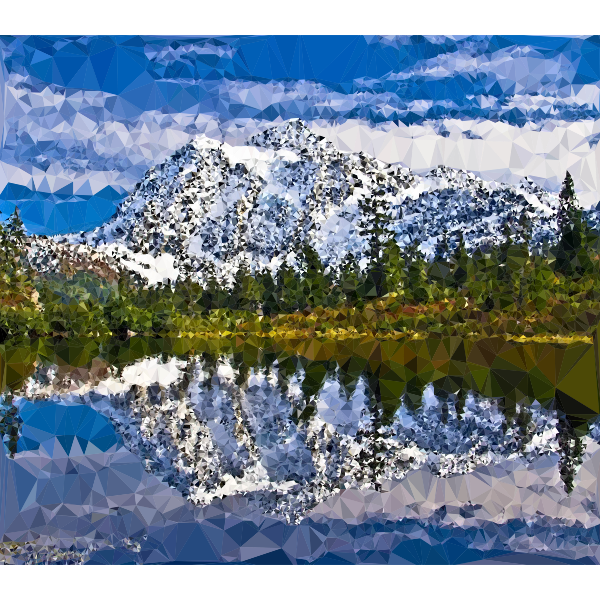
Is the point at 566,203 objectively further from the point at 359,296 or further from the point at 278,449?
the point at 278,449

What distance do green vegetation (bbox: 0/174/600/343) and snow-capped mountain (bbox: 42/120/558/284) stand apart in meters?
0.13

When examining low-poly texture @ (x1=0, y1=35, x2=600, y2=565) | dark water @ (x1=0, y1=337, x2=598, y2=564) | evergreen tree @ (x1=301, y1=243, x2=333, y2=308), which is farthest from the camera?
evergreen tree @ (x1=301, y1=243, x2=333, y2=308)

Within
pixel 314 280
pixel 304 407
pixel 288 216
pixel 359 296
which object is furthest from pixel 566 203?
pixel 288 216

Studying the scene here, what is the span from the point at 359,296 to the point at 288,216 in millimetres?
1014

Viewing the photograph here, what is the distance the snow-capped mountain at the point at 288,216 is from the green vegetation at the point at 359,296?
13 centimetres

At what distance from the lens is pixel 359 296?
6.02m

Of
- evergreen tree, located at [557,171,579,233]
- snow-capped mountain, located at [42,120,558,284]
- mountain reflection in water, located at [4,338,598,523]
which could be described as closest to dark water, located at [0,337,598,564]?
mountain reflection in water, located at [4,338,598,523]

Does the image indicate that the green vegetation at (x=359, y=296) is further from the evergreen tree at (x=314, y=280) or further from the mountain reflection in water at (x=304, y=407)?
the mountain reflection in water at (x=304, y=407)

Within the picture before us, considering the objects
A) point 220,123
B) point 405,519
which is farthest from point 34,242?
point 405,519

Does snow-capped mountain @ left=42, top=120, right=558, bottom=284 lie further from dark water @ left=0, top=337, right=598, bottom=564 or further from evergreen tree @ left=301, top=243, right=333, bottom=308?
dark water @ left=0, top=337, right=598, bottom=564

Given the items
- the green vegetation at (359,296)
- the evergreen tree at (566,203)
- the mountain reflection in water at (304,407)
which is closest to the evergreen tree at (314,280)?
the green vegetation at (359,296)

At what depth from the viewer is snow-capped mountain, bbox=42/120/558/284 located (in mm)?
4793

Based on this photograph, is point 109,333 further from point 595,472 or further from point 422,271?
point 595,472

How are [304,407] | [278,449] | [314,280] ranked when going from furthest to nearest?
[314,280] → [304,407] → [278,449]
